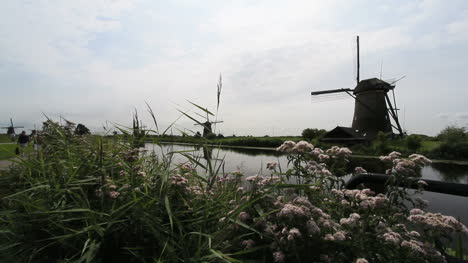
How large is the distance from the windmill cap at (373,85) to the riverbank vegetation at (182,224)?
103ft

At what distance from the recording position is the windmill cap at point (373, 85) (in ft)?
90.3

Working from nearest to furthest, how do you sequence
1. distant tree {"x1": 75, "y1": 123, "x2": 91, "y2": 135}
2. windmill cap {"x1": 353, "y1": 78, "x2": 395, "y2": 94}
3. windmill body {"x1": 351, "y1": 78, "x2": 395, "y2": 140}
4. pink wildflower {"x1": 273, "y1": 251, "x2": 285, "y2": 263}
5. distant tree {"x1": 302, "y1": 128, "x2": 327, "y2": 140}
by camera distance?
pink wildflower {"x1": 273, "y1": 251, "x2": 285, "y2": 263}
distant tree {"x1": 75, "y1": 123, "x2": 91, "y2": 135}
windmill cap {"x1": 353, "y1": 78, "x2": 395, "y2": 94}
windmill body {"x1": 351, "y1": 78, "x2": 395, "y2": 140}
distant tree {"x1": 302, "y1": 128, "x2": 327, "y2": 140}

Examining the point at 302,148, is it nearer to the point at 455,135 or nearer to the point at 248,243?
the point at 248,243

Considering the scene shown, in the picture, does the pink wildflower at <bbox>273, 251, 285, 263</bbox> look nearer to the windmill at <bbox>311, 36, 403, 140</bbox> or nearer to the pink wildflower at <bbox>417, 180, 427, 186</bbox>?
the pink wildflower at <bbox>417, 180, 427, 186</bbox>

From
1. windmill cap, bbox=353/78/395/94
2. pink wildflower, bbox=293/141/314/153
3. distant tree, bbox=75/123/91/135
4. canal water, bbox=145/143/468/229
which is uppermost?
windmill cap, bbox=353/78/395/94

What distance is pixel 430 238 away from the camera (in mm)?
1362

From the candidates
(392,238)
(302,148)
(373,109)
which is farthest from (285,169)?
(373,109)

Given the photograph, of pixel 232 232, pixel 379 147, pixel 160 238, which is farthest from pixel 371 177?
pixel 379 147

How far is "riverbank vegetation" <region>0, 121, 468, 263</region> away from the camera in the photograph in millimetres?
1125

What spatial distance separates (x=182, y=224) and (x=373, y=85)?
32.7 metres

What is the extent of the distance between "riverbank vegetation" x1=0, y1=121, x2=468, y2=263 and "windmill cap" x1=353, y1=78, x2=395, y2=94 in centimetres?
3140

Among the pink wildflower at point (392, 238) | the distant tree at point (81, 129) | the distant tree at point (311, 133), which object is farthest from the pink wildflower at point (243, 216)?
the distant tree at point (311, 133)

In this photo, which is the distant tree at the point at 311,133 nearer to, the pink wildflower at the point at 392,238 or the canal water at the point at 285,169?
the canal water at the point at 285,169

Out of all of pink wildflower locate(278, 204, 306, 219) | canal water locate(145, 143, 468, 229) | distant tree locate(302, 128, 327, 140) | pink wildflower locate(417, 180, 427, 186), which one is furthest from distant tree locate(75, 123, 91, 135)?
distant tree locate(302, 128, 327, 140)
